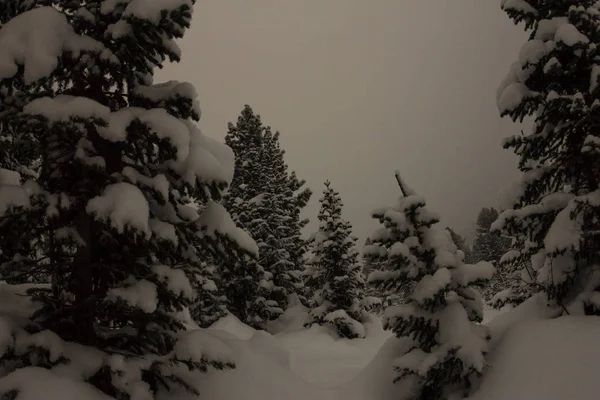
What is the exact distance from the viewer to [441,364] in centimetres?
662

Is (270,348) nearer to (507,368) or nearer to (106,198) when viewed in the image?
(507,368)

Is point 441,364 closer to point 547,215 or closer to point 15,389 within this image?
point 547,215

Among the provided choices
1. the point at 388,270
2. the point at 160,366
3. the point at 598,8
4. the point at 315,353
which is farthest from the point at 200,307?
the point at 598,8

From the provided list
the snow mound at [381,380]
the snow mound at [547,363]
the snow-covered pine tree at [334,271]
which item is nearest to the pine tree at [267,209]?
the snow-covered pine tree at [334,271]

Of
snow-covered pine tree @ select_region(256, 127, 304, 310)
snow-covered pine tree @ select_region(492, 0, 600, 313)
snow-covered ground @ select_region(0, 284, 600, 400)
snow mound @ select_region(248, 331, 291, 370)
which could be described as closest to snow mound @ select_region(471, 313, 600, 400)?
snow-covered ground @ select_region(0, 284, 600, 400)

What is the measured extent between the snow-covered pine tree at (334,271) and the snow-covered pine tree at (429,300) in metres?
14.1

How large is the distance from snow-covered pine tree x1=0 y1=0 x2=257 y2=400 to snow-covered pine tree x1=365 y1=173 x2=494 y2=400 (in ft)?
9.91

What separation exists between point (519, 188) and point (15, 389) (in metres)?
8.43

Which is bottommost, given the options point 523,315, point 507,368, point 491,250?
point 507,368

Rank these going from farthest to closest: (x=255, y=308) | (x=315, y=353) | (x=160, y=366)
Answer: (x=255, y=308) < (x=315, y=353) < (x=160, y=366)

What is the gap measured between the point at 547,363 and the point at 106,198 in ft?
20.2

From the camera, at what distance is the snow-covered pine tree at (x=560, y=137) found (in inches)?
282

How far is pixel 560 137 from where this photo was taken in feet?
26.2

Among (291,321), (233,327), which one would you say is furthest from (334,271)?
(233,327)
